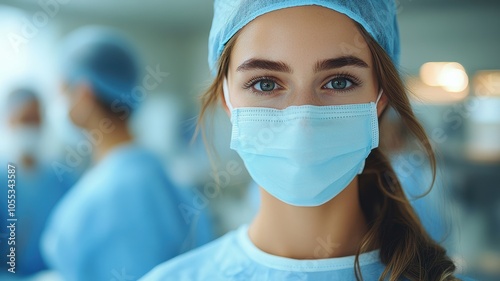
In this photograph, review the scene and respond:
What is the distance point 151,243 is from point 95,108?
0.51 metres

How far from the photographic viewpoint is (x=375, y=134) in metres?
0.87

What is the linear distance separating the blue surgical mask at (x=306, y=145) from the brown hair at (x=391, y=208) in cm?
7

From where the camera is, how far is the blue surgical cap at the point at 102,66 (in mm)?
1715

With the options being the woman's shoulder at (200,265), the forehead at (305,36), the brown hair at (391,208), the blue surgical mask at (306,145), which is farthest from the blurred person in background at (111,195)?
the forehead at (305,36)

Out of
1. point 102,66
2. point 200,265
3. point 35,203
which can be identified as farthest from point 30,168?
point 200,265

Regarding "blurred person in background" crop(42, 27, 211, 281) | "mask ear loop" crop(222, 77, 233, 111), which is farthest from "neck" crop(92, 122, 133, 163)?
"mask ear loop" crop(222, 77, 233, 111)

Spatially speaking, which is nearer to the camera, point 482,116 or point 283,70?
point 283,70

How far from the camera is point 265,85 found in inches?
34.2

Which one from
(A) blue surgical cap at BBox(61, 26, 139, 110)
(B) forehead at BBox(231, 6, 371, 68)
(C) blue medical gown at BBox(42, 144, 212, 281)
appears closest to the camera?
(B) forehead at BBox(231, 6, 371, 68)

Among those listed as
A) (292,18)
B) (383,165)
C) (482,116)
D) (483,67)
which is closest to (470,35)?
(483,67)

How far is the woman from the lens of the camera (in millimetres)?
827

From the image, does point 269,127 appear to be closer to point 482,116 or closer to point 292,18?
point 292,18

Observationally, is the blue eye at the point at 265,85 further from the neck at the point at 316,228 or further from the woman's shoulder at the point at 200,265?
the woman's shoulder at the point at 200,265

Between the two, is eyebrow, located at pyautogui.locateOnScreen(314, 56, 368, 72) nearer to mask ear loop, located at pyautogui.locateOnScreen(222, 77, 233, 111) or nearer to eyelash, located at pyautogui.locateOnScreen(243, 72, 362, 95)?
eyelash, located at pyautogui.locateOnScreen(243, 72, 362, 95)
